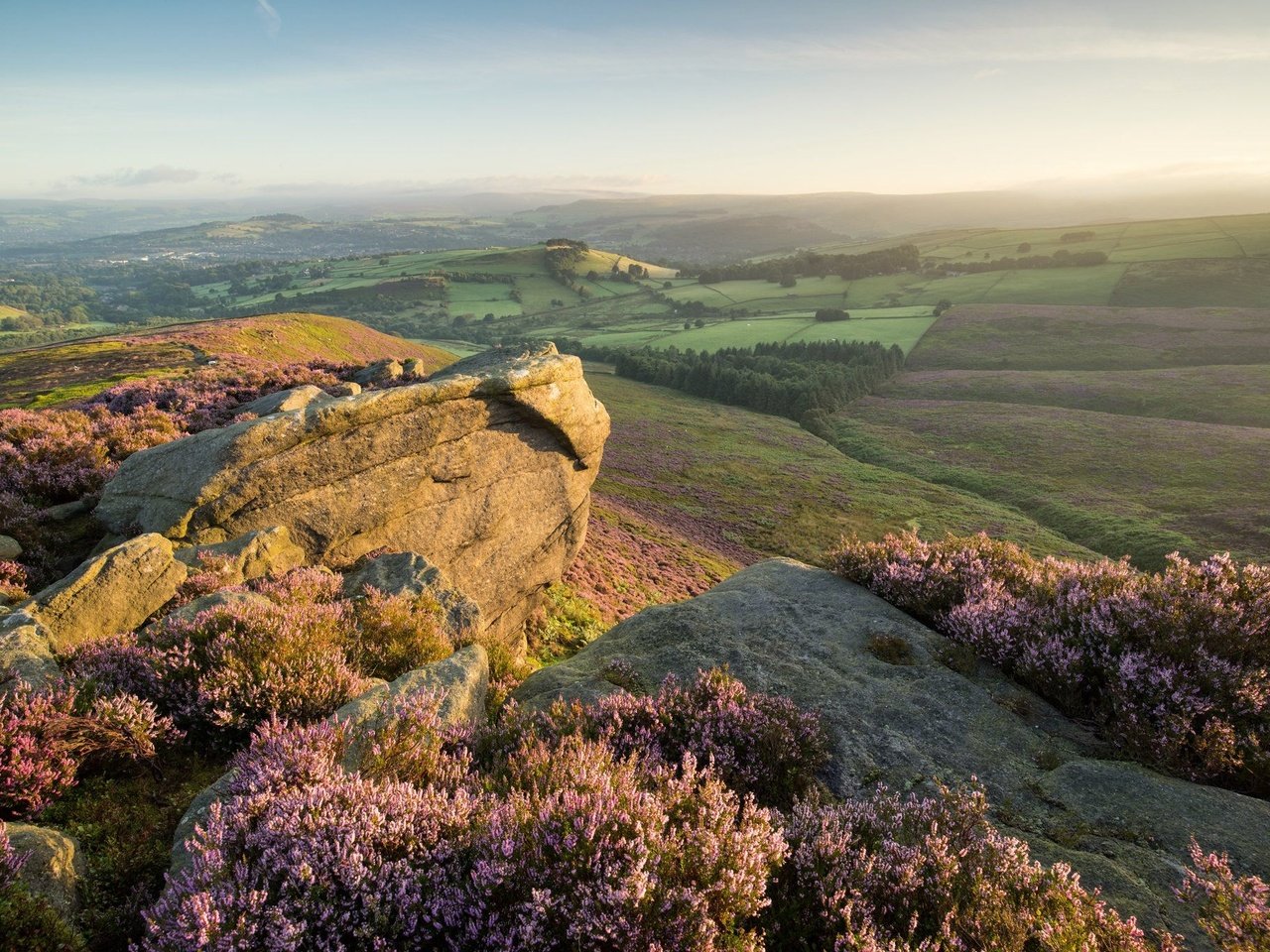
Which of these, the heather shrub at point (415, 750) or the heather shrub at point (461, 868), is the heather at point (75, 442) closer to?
the heather shrub at point (415, 750)

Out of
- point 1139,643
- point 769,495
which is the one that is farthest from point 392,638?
point 769,495

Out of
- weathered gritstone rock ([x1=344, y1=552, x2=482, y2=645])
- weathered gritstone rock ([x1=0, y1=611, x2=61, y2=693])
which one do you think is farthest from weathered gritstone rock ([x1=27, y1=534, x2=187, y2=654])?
weathered gritstone rock ([x1=344, y1=552, x2=482, y2=645])

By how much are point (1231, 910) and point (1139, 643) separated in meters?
4.99

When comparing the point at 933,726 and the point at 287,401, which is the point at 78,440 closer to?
the point at 287,401

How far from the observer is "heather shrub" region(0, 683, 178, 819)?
5004 mm

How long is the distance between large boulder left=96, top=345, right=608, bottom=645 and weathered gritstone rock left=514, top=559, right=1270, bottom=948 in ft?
23.0

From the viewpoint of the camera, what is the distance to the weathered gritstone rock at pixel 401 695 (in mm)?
4945

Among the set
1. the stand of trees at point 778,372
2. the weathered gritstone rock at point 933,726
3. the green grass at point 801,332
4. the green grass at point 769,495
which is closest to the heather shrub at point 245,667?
A: the weathered gritstone rock at point 933,726

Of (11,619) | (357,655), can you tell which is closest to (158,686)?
(357,655)

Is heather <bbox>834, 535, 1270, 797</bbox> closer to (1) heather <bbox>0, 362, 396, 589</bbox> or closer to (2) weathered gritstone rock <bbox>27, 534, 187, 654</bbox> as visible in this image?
(2) weathered gritstone rock <bbox>27, 534, 187, 654</bbox>

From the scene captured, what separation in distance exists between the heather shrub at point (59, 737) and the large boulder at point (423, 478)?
7065 mm

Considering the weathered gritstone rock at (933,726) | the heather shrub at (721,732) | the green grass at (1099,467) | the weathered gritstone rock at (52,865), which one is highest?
the weathered gritstone rock at (52,865)

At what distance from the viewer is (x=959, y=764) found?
7520 millimetres

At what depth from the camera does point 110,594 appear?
8.62 m
